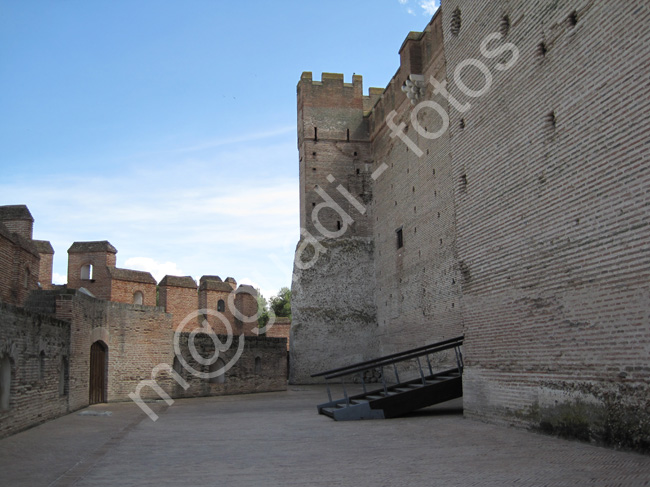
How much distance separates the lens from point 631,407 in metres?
6.61

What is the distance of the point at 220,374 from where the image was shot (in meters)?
20.3

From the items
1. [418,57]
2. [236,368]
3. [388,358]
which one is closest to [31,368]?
[388,358]

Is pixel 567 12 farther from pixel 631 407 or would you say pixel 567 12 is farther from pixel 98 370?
pixel 98 370

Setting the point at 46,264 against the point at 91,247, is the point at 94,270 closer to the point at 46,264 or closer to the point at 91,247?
the point at 91,247

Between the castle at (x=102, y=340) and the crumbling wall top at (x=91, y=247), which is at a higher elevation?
the crumbling wall top at (x=91, y=247)

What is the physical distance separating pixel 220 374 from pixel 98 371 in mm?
5360

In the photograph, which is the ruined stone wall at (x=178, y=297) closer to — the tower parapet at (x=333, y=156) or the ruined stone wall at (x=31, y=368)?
the tower parapet at (x=333, y=156)

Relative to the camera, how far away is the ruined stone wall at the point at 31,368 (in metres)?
9.48

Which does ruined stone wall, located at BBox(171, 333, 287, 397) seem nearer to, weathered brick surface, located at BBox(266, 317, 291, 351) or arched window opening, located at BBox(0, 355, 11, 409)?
arched window opening, located at BBox(0, 355, 11, 409)

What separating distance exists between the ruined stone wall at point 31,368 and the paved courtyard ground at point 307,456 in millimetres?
355

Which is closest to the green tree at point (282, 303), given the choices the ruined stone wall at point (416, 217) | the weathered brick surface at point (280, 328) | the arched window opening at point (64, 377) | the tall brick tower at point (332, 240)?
the weathered brick surface at point (280, 328)

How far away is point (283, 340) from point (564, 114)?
53.4ft

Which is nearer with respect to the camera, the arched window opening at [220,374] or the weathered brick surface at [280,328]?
the arched window opening at [220,374]

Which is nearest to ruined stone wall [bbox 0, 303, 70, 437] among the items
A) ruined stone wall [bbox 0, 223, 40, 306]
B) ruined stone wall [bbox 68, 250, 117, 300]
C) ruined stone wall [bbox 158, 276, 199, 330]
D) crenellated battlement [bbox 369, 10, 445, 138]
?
ruined stone wall [bbox 0, 223, 40, 306]
